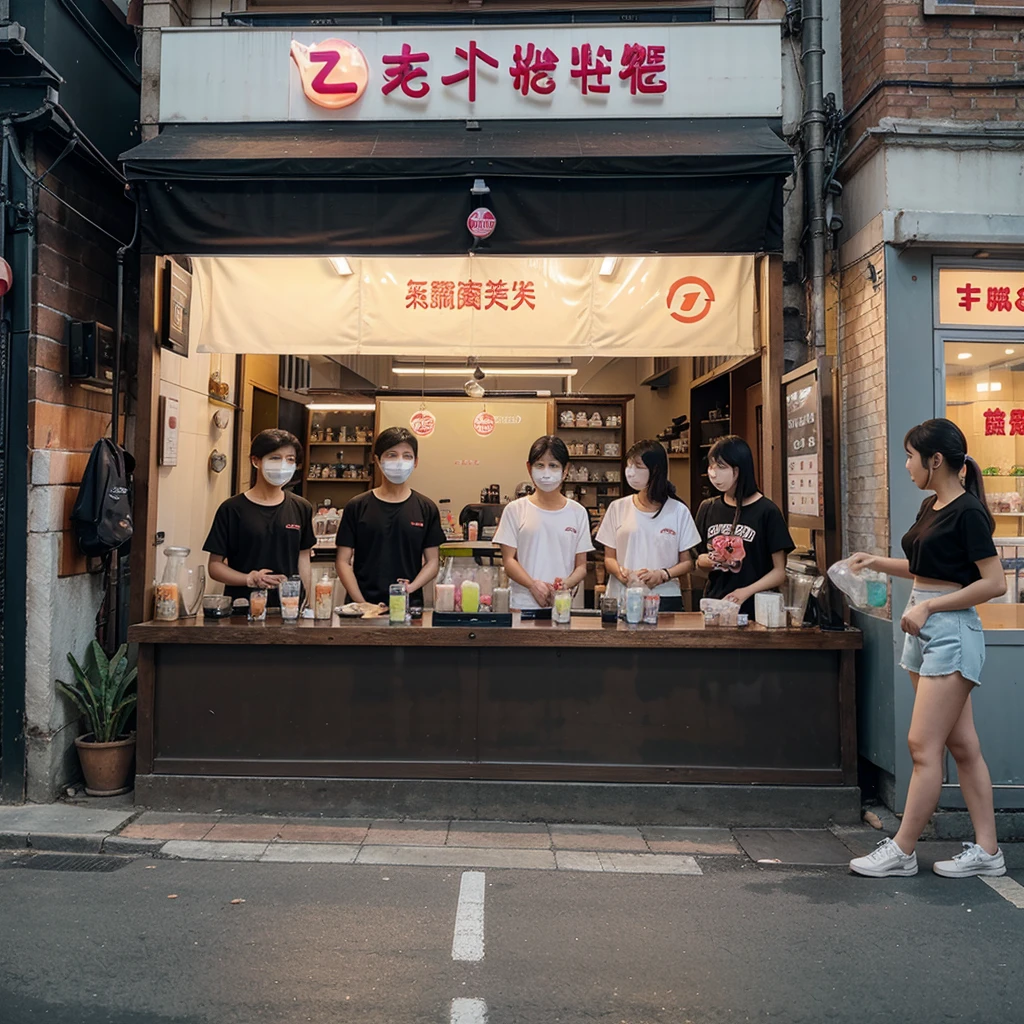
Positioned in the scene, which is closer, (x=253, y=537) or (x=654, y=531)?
(x=253, y=537)

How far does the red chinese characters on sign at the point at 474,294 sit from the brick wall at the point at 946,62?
8.56 feet

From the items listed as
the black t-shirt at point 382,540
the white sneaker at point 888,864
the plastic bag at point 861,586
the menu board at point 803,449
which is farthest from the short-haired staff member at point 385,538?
the white sneaker at point 888,864

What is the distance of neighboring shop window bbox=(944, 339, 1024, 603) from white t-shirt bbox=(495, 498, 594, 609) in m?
2.51

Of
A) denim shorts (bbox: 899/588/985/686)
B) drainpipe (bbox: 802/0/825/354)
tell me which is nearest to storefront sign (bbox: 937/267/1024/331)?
drainpipe (bbox: 802/0/825/354)

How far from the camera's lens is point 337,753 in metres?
5.13

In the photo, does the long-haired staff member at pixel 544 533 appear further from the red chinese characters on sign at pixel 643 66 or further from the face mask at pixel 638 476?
the red chinese characters on sign at pixel 643 66

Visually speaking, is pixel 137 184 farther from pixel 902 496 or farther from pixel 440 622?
pixel 902 496

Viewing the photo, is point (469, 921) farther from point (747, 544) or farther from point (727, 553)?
point (747, 544)

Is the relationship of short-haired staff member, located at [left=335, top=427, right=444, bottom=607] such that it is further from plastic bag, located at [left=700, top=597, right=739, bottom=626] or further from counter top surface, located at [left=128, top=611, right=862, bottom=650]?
plastic bag, located at [left=700, top=597, right=739, bottom=626]

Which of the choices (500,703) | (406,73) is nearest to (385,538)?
(500,703)

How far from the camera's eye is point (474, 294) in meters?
6.49

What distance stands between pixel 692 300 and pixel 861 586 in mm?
2485

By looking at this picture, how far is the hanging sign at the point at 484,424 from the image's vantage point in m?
11.1

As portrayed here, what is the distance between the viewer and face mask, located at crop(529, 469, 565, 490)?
5.66m
